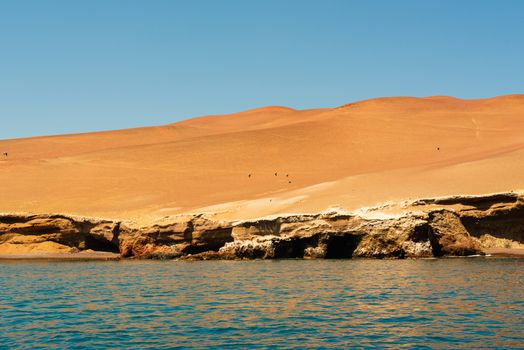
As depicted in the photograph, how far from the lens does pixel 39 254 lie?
113ft

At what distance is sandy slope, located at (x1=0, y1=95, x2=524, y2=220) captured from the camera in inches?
1372

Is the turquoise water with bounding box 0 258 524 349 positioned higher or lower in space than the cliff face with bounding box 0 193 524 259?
lower

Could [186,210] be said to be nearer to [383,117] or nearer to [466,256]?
[466,256]

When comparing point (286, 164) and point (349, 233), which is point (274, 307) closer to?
point (349, 233)

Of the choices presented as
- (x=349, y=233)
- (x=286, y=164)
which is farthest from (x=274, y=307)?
(x=286, y=164)

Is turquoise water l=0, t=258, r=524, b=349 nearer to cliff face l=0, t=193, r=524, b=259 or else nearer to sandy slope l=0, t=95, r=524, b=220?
cliff face l=0, t=193, r=524, b=259

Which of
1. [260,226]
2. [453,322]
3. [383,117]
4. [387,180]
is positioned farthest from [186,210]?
[383,117]

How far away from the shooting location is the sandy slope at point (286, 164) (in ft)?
114

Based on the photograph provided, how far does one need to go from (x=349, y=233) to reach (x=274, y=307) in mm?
12769

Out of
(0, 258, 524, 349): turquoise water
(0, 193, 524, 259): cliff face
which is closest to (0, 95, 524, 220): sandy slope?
(0, 193, 524, 259): cliff face

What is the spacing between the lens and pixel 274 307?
53.0 feet

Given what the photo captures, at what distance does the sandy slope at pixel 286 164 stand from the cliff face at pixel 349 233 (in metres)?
1.54

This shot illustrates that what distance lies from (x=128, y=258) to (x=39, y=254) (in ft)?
16.6

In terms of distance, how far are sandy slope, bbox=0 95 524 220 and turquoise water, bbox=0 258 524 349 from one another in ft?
31.3
